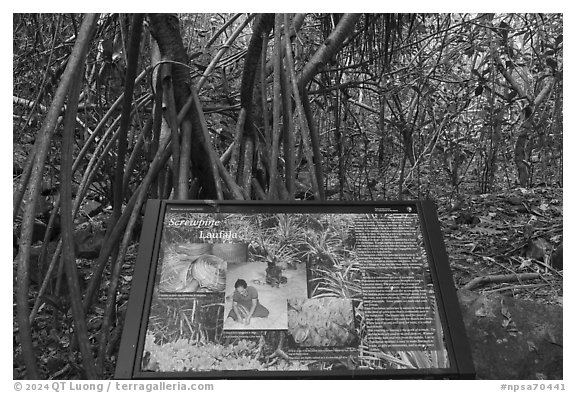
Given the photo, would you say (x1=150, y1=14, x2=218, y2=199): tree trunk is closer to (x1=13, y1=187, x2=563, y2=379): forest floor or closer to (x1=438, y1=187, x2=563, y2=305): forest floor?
(x1=13, y1=187, x2=563, y2=379): forest floor

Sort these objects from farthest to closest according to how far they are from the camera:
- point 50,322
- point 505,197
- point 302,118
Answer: point 505,197 < point 50,322 < point 302,118

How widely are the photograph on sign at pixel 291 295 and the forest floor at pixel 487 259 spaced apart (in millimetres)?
83

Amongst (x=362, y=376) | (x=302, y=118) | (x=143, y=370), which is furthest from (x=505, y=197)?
(x=143, y=370)

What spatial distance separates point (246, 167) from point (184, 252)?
0.83 metres

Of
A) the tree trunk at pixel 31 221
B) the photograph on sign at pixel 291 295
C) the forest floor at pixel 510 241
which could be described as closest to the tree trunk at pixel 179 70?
the tree trunk at pixel 31 221

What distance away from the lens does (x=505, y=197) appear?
359 cm

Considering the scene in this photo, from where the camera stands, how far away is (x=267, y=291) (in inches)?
45.5

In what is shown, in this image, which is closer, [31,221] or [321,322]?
[321,322]

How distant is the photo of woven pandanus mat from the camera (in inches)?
43.5

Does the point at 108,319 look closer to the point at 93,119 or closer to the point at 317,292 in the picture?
the point at 317,292

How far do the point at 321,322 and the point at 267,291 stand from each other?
0.13 meters

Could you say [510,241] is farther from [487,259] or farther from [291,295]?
[291,295]
